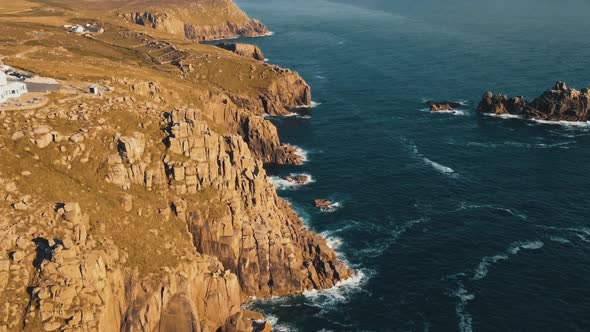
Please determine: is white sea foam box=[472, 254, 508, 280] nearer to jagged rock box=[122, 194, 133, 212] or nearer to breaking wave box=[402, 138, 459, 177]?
breaking wave box=[402, 138, 459, 177]

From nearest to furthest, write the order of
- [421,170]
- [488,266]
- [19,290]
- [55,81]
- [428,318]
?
[19,290] → [428,318] → [488,266] → [55,81] → [421,170]

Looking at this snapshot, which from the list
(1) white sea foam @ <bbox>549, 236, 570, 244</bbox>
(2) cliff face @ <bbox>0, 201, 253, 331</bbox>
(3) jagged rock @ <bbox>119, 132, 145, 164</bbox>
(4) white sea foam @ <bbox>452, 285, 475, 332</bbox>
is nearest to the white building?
(3) jagged rock @ <bbox>119, 132, 145, 164</bbox>

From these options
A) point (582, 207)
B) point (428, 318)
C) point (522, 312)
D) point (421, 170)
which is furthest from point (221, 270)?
point (582, 207)

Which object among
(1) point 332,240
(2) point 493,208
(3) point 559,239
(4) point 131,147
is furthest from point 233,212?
(3) point 559,239

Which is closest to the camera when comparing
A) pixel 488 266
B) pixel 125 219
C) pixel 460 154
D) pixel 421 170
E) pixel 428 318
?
pixel 125 219

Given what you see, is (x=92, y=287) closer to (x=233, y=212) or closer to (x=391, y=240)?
(x=233, y=212)

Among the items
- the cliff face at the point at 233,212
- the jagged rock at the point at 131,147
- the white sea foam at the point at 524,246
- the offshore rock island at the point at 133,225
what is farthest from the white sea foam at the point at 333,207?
the jagged rock at the point at 131,147

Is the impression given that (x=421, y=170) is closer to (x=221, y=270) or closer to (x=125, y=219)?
(x=221, y=270)

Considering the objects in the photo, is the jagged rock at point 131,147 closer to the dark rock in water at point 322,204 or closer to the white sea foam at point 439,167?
the dark rock in water at point 322,204
